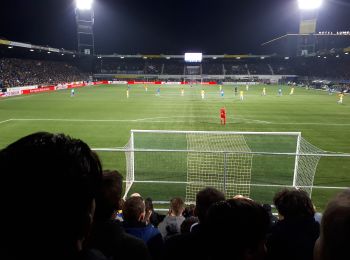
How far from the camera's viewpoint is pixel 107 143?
18.9 m

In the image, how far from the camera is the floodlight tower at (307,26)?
8612cm

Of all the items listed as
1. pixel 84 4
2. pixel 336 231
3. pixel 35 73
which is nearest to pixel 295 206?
pixel 336 231

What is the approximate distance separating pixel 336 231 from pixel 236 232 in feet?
1.78

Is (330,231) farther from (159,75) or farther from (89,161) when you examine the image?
(159,75)

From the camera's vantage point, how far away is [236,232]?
1885mm

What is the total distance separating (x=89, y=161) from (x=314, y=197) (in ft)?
36.3

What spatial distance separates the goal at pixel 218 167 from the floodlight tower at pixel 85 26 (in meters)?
79.9

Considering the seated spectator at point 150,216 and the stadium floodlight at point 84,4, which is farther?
the stadium floodlight at point 84,4

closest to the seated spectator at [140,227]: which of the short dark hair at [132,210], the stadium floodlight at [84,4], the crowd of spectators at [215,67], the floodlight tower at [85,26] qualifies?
the short dark hair at [132,210]

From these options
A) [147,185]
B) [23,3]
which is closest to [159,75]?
[23,3]

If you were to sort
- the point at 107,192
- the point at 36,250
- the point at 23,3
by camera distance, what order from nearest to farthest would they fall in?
the point at 36,250 < the point at 107,192 < the point at 23,3

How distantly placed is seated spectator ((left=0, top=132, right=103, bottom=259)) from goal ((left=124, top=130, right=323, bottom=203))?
26.1ft

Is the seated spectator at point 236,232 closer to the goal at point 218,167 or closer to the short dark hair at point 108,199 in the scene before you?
the short dark hair at point 108,199

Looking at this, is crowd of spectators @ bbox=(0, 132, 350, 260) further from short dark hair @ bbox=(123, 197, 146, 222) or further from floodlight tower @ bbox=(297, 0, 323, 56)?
floodlight tower @ bbox=(297, 0, 323, 56)
